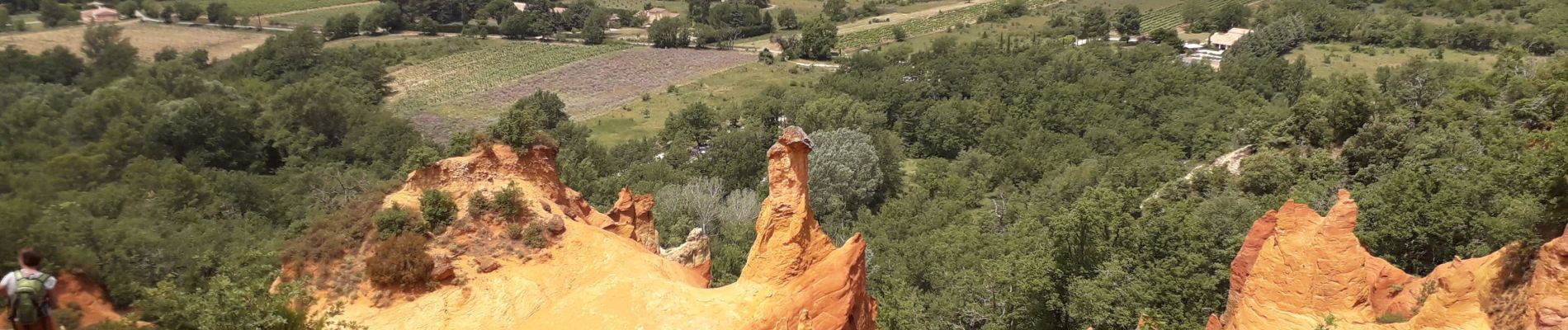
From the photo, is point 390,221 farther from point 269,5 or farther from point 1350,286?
point 269,5

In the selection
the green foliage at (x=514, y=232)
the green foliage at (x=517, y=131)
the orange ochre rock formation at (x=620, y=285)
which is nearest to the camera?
the orange ochre rock formation at (x=620, y=285)

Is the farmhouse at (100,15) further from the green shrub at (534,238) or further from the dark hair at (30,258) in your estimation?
the dark hair at (30,258)

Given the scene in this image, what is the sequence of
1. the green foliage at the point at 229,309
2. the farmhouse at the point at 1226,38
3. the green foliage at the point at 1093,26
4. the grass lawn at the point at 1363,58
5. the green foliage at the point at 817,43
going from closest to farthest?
the green foliage at the point at 229,309 < the grass lawn at the point at 1363,58 < the farmhouse at the point at 1226,38 < the green foliage at the point at 817,43 < the green foliage at the point at 1093,26

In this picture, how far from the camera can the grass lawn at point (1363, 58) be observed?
Answer: 315 feet

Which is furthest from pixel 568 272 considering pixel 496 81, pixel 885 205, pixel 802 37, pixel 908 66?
pixel 802 37

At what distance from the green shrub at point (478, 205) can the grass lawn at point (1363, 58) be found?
4129 inches

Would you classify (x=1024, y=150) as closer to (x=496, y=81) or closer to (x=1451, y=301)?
(x=1451, y=301)

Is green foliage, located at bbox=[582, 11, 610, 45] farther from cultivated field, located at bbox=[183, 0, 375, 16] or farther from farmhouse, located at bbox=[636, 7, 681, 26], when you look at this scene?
cultivated field, located at bbox=[183, 0, 375, 16]

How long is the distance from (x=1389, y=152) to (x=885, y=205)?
95.9ft

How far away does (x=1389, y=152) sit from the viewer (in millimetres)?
39625

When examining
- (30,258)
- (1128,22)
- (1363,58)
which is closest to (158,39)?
(30,258)

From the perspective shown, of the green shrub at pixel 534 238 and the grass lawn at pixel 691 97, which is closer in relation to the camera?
the green shrub at pixel 534 238

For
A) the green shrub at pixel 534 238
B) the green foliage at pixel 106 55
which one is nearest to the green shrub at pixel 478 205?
the green shrub at pixel 534 238

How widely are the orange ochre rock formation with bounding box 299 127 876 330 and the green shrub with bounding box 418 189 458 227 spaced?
1.24 ft
